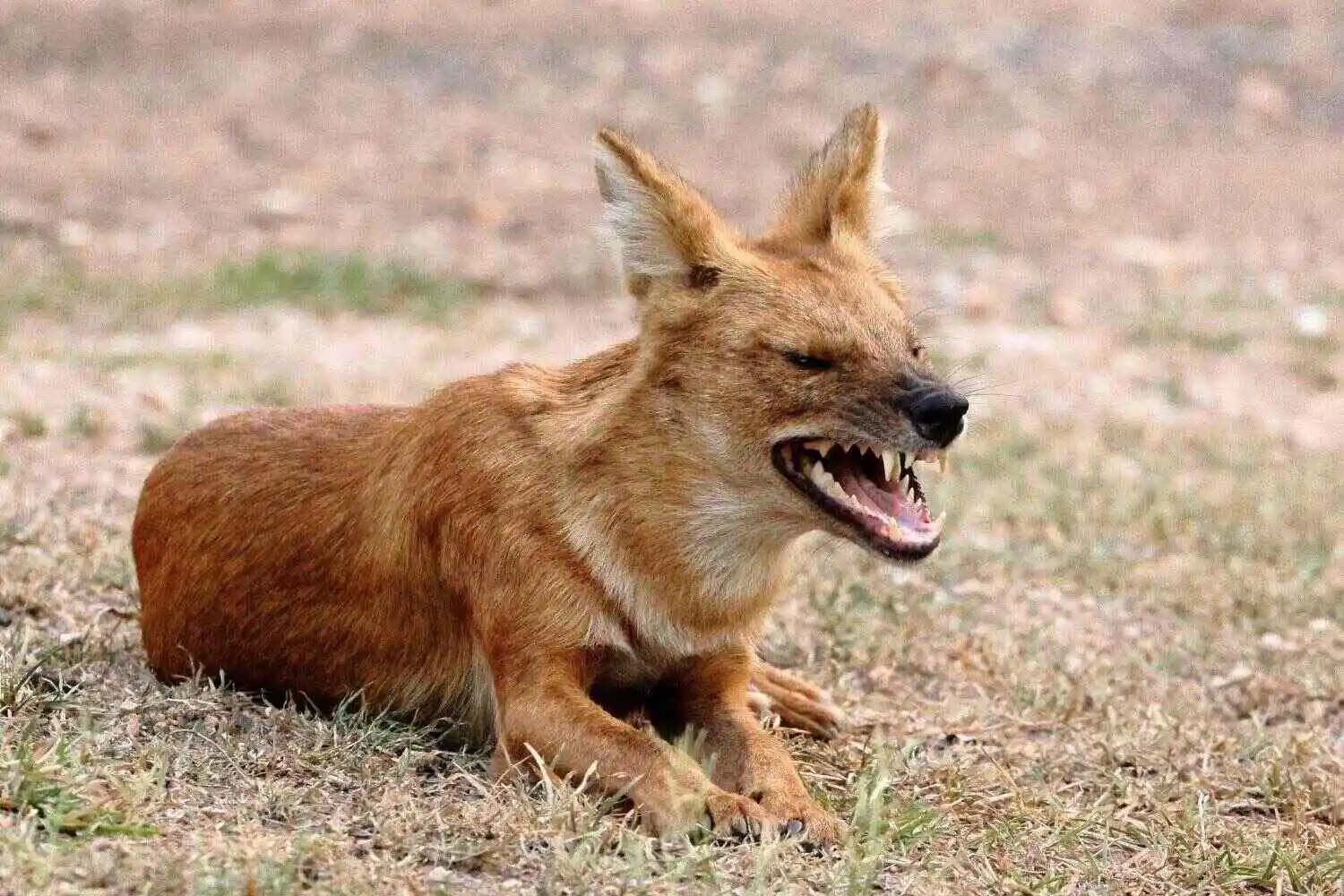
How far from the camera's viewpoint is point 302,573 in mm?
4609

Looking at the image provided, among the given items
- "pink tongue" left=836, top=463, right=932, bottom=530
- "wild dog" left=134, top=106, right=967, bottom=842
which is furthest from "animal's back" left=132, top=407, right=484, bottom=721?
"pink tongue" left=836, top=463, right=932, bottom=530

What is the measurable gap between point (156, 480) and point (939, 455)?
195cm

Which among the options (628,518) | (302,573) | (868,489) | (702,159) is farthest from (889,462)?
(702,159)

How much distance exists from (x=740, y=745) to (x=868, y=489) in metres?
0.61

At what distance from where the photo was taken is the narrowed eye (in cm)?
417

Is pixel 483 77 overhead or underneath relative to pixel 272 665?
overhead

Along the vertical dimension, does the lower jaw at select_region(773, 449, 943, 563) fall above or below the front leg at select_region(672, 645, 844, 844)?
above

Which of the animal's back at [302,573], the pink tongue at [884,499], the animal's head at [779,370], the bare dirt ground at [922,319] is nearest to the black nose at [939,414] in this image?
the animal's head at [779,370]

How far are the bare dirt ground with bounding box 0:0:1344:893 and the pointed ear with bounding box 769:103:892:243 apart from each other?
1.90 feet

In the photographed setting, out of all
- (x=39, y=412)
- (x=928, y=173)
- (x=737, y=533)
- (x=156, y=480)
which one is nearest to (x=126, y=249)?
Answer: (x=39, y=412)

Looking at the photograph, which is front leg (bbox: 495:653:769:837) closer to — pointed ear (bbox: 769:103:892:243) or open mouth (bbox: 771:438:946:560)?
open mouth (bbox: 771:438:946:560)

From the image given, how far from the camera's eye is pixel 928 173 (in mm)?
12711

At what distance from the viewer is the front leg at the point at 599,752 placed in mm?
3912

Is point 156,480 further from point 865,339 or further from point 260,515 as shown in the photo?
point 865,339
